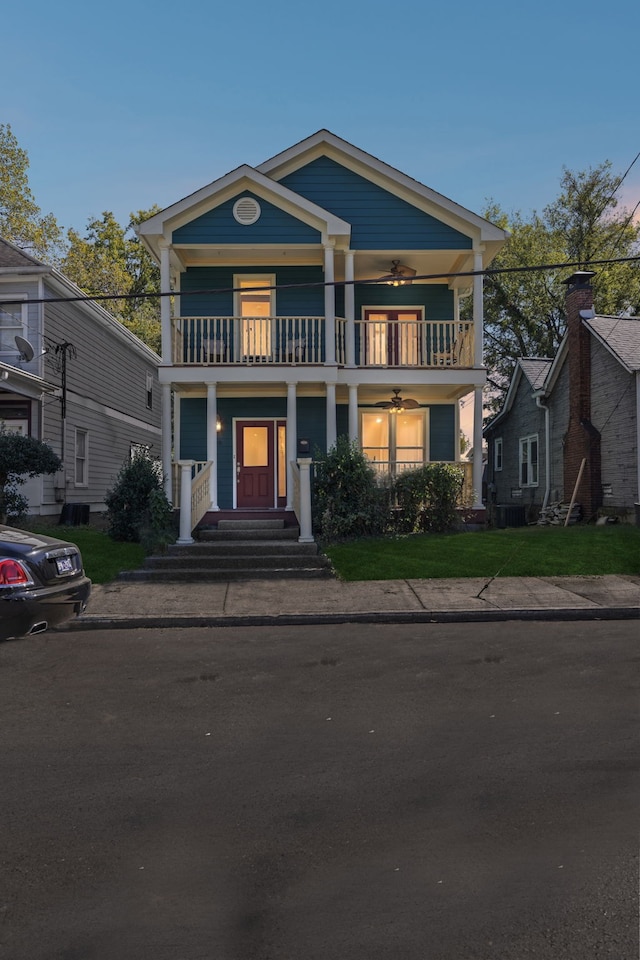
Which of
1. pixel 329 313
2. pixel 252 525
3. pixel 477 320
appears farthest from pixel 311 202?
pixel 252 525

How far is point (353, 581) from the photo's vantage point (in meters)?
11.9

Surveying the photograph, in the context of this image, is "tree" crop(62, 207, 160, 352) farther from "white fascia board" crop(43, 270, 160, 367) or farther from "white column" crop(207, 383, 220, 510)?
"white column" crop(207, 383, 220, 510)

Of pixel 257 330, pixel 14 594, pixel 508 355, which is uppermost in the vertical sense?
pixel 508 355

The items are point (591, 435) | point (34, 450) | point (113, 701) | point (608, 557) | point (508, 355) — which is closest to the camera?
point (113, 701)

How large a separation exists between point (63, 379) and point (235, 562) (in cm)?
986

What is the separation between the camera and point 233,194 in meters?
16.6

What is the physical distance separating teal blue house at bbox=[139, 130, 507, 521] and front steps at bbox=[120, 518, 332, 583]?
7.60 ft

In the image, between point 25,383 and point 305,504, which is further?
point 25,383

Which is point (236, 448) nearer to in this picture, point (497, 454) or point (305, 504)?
point (305, 504)

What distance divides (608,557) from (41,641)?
9.66m

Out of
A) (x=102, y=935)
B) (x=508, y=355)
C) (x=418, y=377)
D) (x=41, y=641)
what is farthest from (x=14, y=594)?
(x=508, y=355)

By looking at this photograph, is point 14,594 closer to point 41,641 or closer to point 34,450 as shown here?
point 41,641

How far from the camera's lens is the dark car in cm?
605

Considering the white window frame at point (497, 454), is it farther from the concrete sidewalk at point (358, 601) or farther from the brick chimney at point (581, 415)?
the concrete sidewalk at point (358, 601)
